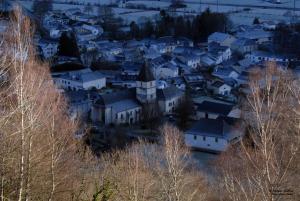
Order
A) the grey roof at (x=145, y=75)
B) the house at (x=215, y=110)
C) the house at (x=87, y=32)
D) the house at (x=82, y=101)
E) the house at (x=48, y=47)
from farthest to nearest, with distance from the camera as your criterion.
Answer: the house at (x=87, y=32), the house at (x=48, y=47), the grey roof at (x=145, y=75), the house at (x=82, y=101), the house at (x=215, y=110)

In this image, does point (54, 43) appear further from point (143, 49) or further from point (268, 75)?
point (268, 75)

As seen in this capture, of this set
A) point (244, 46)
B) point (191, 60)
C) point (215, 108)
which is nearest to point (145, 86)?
point (215, 108)

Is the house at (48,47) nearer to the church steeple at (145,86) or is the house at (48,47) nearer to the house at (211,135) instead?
the church steeple at (145,86)

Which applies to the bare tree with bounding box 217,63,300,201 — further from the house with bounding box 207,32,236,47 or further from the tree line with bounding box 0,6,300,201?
the house with bounding box 207,32,236,47

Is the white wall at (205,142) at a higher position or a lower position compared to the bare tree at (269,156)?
lower

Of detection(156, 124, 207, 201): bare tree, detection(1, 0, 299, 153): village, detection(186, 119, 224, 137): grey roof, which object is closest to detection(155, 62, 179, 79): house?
detection(1, 0, 299, 153): village

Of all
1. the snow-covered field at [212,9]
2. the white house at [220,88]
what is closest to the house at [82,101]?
the white house at [220,88]

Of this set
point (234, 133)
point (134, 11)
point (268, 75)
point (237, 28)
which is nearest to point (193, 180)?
point (268, 75)

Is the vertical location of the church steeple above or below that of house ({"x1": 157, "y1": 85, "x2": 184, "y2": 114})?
above
